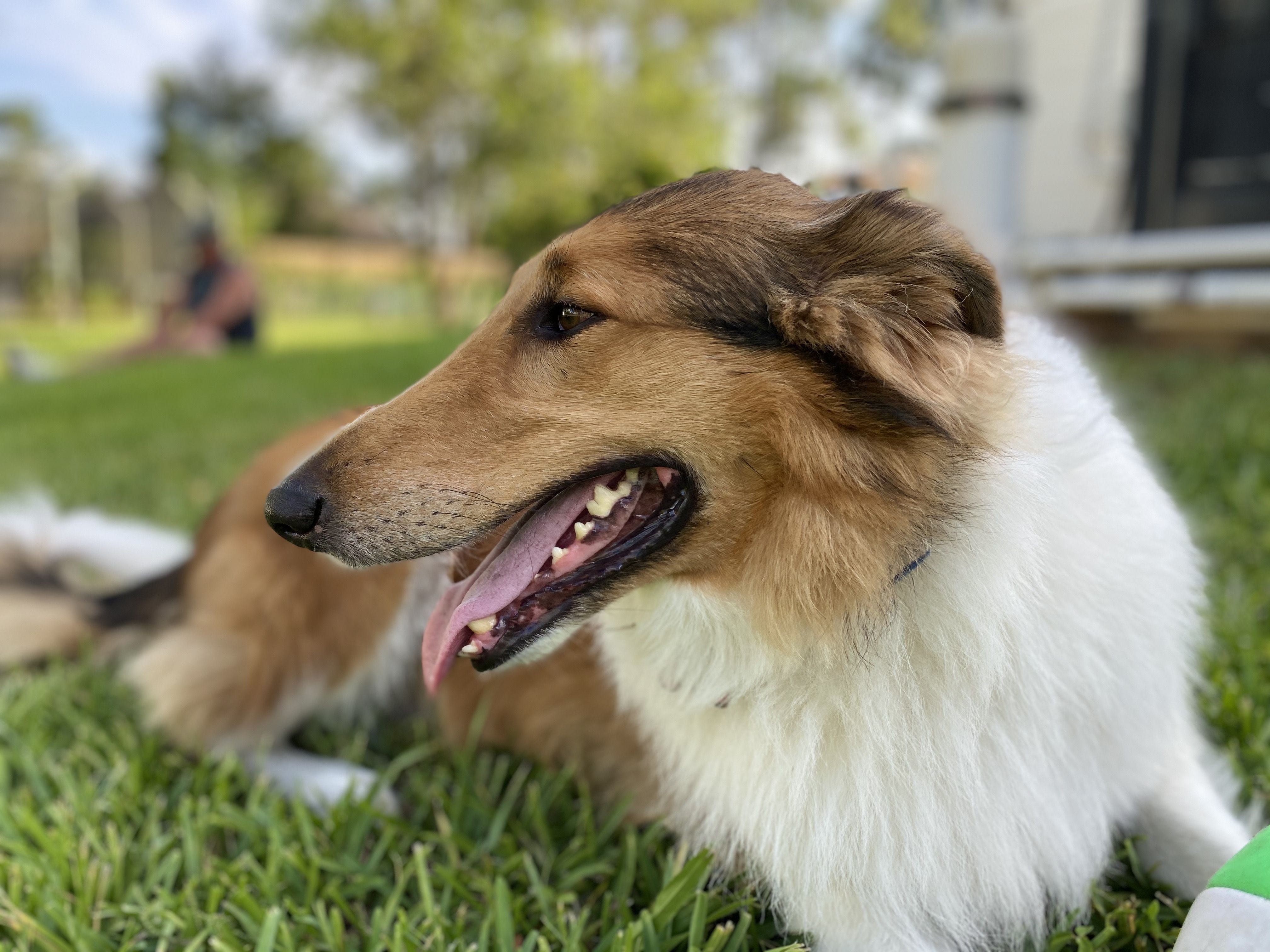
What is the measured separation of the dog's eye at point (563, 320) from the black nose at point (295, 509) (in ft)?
1.75

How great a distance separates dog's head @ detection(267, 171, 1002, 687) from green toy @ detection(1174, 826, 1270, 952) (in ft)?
2.16

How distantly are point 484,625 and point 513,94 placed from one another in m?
28.6

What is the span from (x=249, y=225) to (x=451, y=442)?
43.9m

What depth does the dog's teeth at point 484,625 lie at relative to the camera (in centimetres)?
176

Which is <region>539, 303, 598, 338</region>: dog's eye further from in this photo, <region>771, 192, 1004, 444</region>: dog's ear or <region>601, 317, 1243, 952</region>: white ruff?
<region>601, 317, 1243, 952</region>: white ruff

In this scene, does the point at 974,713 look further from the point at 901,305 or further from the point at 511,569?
the point at 511,569

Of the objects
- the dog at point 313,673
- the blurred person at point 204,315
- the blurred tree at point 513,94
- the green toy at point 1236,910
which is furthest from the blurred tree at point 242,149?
the green toy at point 1236,910

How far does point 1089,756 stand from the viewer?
70.9 inches

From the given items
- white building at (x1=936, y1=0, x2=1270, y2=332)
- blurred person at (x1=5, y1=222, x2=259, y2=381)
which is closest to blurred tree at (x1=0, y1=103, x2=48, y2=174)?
blurred person at (x1=5, y1=222, x2=259, y2=381)

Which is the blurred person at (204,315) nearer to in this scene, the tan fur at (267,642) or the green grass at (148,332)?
the green grass at (148,332)

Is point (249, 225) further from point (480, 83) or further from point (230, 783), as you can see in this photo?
point (230, 783)

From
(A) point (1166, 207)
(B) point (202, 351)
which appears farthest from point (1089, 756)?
(B) point (202, 351)

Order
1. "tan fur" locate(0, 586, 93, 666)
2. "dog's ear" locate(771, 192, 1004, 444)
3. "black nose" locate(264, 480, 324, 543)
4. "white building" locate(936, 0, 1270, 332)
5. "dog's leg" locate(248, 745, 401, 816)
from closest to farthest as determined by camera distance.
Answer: "dog's ear" locate(771, 192, 1004, 444) → "black nose" locate(264, 480, 324, 543) → "dog's leg" locate(248, 745, 401, 816) → "tan fur" locate(0, 586, 93, 666) → "white building" locate(936, 0, 1270, 332)

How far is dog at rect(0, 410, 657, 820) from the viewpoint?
250 cm
